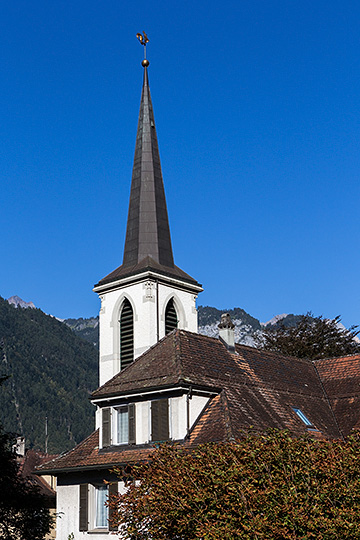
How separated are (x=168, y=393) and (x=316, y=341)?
71.3 ft

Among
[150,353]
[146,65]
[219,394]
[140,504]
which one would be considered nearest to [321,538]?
[140,504]

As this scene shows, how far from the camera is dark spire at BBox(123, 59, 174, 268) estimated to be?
38.9m

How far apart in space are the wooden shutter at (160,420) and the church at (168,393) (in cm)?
3

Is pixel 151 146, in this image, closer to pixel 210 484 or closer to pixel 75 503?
pixel 75 503

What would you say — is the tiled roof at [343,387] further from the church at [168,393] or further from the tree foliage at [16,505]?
the tree foliage at [16,505]

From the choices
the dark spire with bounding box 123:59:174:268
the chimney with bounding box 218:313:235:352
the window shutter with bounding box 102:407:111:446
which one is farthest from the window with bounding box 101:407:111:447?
the dark spire with bounding box 123:59:174:268

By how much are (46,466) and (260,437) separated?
14280 millimetres

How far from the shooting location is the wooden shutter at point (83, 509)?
2653cm

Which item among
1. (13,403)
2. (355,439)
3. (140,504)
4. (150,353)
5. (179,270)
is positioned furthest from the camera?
(13,403)

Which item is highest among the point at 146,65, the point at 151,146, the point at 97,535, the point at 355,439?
the point at 146,65

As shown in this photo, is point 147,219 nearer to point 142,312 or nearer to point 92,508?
point 142,312

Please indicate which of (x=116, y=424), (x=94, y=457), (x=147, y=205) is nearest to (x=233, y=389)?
(x=116, y=424)

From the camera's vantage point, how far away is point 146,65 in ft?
143

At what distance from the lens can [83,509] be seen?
26594 millimetres
